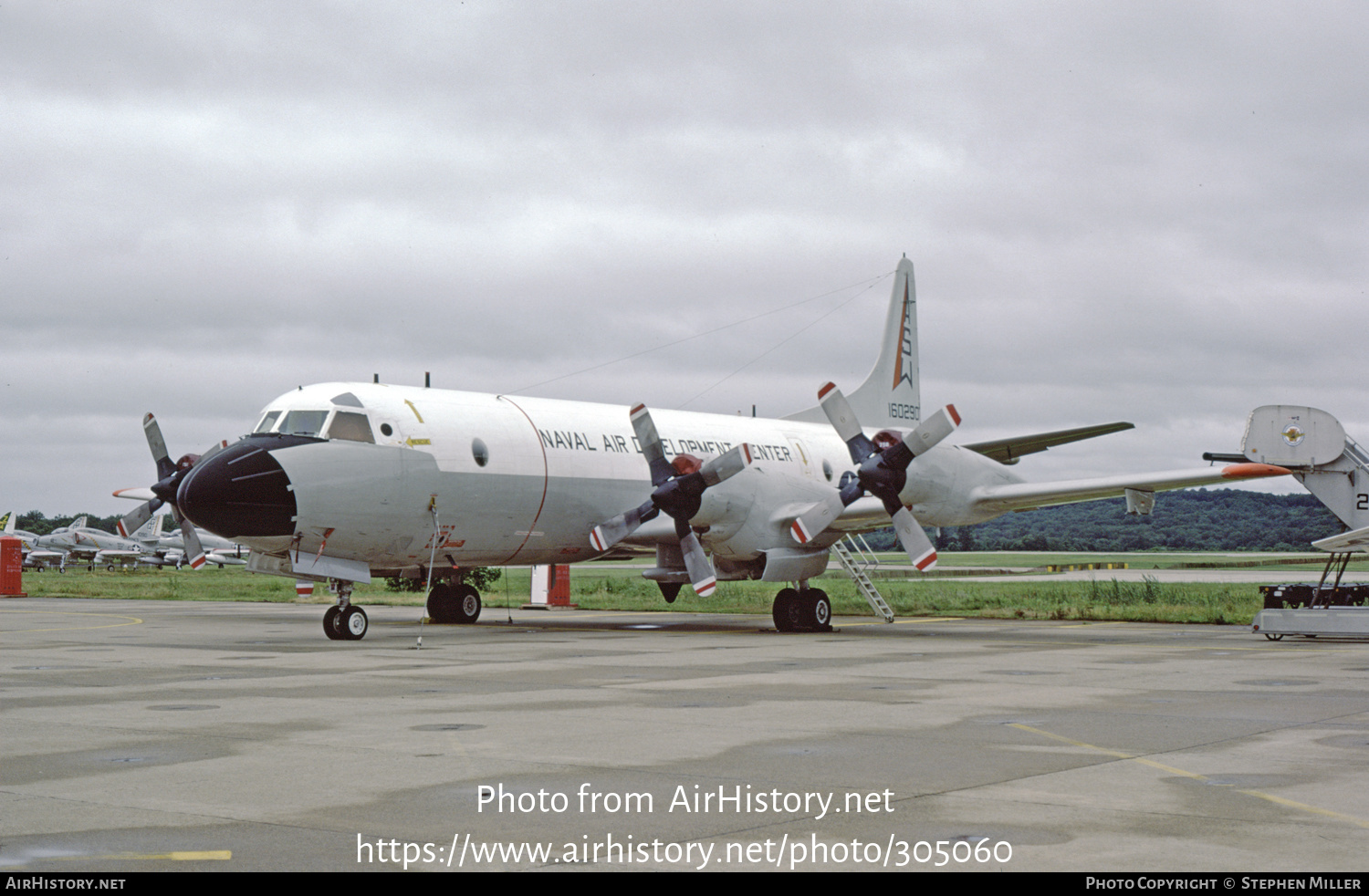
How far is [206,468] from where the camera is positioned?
20625mm

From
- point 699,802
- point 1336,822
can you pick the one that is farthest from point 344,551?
point 1336,822

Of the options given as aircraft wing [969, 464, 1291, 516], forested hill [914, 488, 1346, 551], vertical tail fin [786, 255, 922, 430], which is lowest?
forested hill [914, 488, 1346, 551]

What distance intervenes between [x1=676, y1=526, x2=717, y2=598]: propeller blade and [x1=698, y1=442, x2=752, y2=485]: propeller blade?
118cm

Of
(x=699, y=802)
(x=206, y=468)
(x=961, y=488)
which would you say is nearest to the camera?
(x=699, y=802)

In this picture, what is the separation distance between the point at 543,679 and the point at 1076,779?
8415 millimetres

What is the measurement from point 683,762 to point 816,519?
16.2 metres

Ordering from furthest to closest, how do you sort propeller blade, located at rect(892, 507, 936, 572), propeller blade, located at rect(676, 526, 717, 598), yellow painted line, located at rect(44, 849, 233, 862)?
propeller blade, located at rect(676, 526, 717, 598) < propeller blade, located at rect(892, 507, 936, 572) < yellow painted line, located at rect(44, 849, 233, 862)

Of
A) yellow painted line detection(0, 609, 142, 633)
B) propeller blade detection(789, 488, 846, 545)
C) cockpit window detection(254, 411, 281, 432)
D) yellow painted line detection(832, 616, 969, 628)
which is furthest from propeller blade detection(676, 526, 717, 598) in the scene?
yellow painted line detection(0, 609, 142, 633)

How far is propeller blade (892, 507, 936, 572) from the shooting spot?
23.5m

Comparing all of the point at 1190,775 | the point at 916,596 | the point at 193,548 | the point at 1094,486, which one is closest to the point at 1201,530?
the point at 916,596

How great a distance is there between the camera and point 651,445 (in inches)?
989

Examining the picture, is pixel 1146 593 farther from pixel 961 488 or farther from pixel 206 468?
pixel 206 468

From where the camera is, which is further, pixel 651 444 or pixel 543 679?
pixel 651 444

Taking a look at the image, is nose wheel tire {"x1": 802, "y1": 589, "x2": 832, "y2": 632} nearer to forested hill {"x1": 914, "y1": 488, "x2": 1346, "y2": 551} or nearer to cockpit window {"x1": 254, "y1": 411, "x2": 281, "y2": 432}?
cockpit window {"x1": 254, "y1": 411, "x2": 281, "y2": 432}
